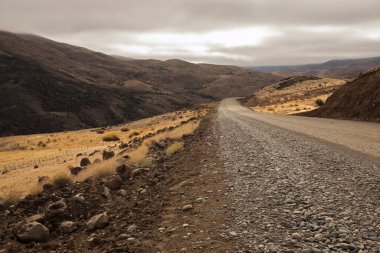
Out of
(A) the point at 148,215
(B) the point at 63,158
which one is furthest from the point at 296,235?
(B) the point at 63,158

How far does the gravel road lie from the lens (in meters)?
6.52

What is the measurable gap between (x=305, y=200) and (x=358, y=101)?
3182cm

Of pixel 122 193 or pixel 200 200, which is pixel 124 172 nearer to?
pixel 122 193

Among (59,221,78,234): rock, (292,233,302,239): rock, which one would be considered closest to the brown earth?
(59,221,78,234): rock

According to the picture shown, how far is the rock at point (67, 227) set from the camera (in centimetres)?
943

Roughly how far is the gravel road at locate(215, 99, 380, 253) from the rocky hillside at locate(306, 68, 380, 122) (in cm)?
1923

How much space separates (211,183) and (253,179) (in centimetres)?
125

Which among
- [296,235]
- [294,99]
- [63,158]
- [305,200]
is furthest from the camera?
[294,99]

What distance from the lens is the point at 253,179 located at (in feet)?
37.4

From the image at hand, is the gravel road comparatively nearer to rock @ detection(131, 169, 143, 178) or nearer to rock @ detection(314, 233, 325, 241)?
rock @ detection(314, 233, 325, 241)

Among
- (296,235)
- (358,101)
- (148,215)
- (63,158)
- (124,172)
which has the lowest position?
(63,158)

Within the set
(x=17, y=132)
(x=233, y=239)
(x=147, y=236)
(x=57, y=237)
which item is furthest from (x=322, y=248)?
(x=17, y=132)

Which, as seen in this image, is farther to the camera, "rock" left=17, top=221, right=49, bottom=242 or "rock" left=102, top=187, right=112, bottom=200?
"rock" left=102, top=187, right=112, bottom=200

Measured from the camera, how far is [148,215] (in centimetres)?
923
